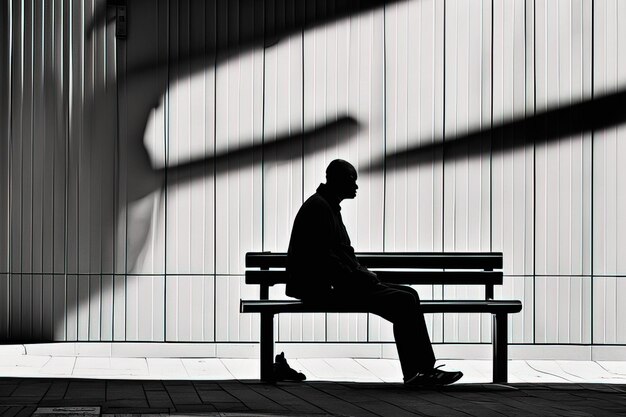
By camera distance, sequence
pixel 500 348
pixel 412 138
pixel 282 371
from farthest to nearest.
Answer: pixel 412 138 → pixel 500 348 → pixel 282 371

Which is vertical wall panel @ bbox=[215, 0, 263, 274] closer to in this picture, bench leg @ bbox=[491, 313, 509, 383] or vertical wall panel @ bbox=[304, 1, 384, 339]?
vertical wall panel @ bbox=[304, 1, 384, 339]

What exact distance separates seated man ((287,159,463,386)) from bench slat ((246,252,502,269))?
932 millimetres

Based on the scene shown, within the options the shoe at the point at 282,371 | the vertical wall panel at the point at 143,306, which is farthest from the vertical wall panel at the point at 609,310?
the vertical wall panel at the point at 143,306

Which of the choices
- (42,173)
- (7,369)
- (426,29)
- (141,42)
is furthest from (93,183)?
(426,29)

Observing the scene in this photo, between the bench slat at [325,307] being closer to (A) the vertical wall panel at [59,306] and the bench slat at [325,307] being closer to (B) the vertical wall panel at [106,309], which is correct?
(B) the vertical wall panel at [106,309]

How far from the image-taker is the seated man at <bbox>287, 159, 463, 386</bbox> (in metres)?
7.87

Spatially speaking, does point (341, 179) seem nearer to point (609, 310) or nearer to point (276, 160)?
point (276, 160)

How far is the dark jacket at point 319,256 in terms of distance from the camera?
314 inches

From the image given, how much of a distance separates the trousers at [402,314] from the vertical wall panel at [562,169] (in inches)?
129

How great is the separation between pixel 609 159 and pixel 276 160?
124 inches

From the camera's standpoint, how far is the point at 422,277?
886 centimetres

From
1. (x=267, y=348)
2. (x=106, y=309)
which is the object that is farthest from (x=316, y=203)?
(x=106, y=309)

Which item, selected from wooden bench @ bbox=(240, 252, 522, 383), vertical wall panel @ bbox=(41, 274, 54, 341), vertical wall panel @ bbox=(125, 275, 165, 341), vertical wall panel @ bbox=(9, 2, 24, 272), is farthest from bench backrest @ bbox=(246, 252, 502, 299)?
vertical wall panel @ bbox=(9, 2, 24, 272)

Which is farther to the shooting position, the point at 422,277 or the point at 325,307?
the point at 422,277
